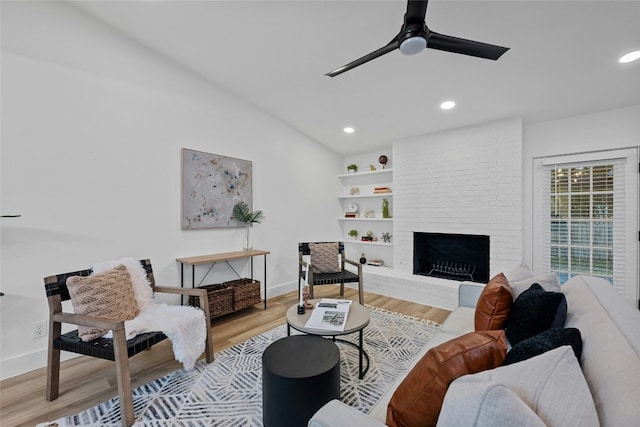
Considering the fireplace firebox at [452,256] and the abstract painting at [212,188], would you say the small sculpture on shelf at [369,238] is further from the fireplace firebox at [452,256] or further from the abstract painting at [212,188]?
the abstract painting at [212,188]

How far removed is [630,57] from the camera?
229 cm

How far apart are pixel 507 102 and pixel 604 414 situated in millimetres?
3276

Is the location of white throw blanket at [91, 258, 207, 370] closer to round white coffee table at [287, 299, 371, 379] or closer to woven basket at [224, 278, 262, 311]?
round white coffee table at [287, 299, 371, 379]

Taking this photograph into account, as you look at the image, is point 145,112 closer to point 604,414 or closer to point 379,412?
point 379,412

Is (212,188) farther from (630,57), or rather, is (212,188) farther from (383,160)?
(630,57)

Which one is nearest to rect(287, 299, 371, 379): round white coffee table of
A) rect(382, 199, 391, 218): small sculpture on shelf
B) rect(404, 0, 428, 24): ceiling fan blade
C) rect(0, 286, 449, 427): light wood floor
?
rect(0, 286, 449, 427): light wood floor

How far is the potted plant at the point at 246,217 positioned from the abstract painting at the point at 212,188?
6 centimetres

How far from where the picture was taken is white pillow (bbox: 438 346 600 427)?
0.68m

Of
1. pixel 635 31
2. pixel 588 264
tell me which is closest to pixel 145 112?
pixel 635 31

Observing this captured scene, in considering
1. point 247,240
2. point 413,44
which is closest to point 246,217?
point 247,240

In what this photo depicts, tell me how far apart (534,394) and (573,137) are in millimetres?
3817

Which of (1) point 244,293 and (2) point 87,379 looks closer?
(2) point 87,379

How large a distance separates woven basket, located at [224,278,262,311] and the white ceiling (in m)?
2.42

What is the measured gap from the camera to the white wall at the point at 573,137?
10.0ft
